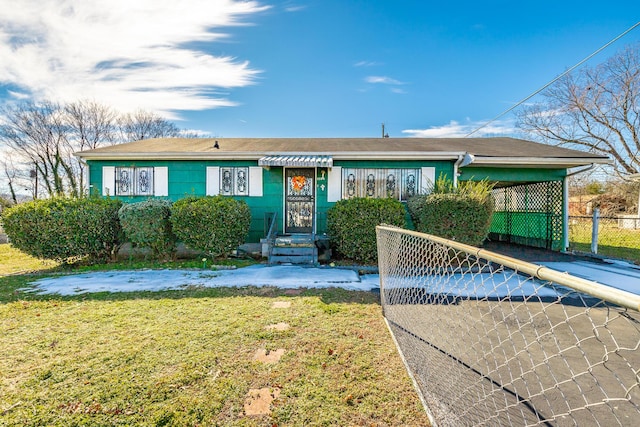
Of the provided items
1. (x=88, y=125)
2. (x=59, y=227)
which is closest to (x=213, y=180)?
(x=59, y=227)

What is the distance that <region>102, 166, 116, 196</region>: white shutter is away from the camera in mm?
9234

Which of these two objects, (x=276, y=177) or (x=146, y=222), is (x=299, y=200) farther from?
(x=146, y=222)

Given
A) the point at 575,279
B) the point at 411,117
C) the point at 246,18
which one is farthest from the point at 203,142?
the point at 411,117

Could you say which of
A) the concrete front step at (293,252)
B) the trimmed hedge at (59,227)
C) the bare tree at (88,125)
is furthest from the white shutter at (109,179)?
the bare tree at (88,125)

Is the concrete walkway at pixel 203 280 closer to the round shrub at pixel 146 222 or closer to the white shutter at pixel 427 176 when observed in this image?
the round shrub at pixel 146 222

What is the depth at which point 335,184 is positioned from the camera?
354 inches

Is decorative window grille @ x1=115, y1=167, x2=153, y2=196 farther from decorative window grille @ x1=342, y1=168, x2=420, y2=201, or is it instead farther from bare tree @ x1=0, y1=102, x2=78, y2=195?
bare tree @ x1=0, y1=102, x2=78, y2=195

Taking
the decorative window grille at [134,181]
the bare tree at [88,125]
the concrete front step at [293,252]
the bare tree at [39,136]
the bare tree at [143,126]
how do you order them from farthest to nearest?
the bare tree at [143,126] < the bare tree at [88,125] < the bare tree at [39,136] < the decorative window grille at [134,181] < the concrete front step at [293,252]

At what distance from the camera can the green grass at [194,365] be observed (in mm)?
2166

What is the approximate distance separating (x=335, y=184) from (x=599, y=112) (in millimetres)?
21486

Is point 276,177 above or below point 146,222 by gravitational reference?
above

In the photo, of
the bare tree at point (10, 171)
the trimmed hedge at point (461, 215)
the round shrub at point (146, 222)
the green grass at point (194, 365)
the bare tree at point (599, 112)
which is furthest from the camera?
the bare tree at point (10, 171)

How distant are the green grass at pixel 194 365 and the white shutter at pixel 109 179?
17.9 feet

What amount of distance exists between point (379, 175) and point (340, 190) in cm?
122
